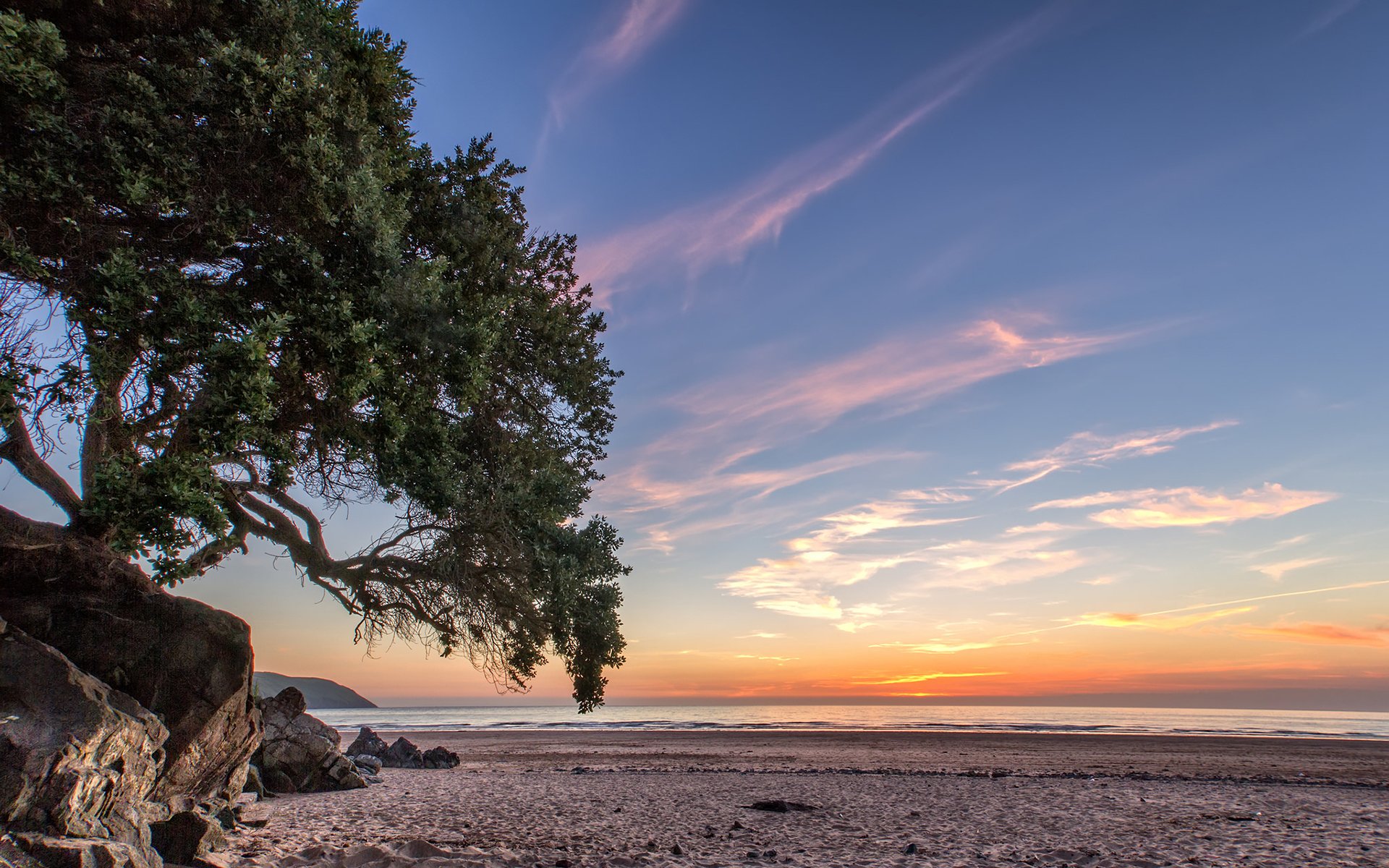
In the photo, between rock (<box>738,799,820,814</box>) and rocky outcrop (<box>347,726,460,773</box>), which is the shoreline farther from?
rock (<box>738,799,820,814</box>)

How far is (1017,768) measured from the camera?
1994 centimetres

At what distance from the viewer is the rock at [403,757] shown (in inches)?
810

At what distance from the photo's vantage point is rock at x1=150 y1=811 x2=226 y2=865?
6633 mm

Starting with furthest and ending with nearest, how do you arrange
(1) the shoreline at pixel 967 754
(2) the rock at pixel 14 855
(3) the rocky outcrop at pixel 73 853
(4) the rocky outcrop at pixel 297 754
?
(1) the shoreline at pixel 967 754, (4) the rocky outcrop at pixel 297 754, (3) the rocky outcrop at pixel 73 853, (2) the rock at pixel 14 855

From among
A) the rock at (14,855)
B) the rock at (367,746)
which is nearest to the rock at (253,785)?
the rock at (367,746)

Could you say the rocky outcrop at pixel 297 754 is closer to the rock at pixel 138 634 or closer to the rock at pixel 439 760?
the rock at pixel 439 760

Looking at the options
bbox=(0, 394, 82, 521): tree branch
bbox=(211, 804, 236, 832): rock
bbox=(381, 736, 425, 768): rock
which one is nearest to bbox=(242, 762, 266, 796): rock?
bbox=(211, 804, 236, 832): rock

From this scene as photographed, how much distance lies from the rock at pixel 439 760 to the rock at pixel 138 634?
13.8 meters

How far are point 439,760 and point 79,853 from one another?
59.7 feet

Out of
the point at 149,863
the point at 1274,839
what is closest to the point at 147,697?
the point at 149,863

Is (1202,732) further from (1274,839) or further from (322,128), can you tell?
(322,128)

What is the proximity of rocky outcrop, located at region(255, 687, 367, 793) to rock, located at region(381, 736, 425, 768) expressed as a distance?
20.3 ft

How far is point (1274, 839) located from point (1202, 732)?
4043 centimetres

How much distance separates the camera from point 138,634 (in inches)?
295
